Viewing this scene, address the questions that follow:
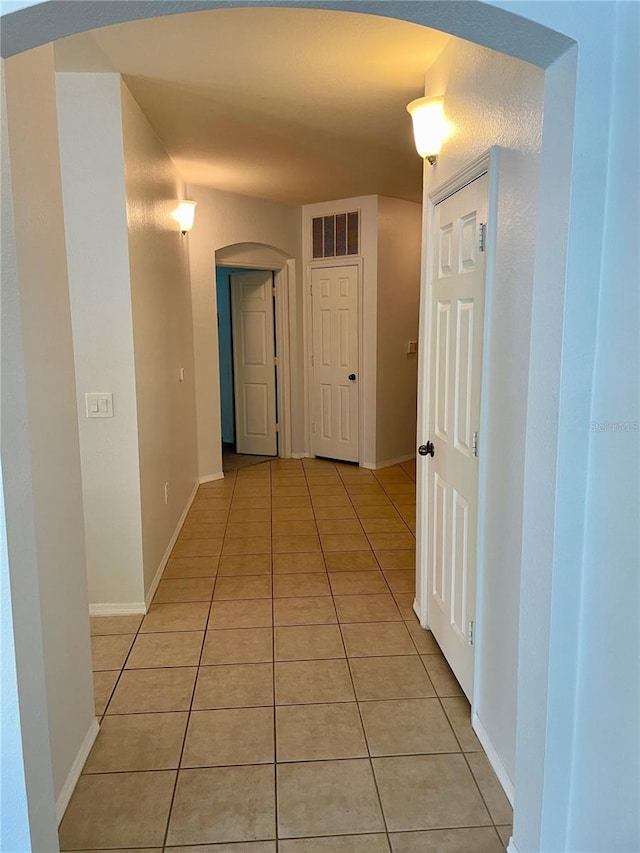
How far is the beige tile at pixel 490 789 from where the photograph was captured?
1923 millimetres

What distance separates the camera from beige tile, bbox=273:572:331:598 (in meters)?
3.52

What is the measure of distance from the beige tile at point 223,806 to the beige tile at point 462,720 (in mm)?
683

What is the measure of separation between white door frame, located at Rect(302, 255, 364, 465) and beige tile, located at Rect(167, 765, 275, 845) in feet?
14.4

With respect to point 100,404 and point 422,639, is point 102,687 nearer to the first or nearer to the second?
point 100,404

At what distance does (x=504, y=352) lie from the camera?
1980mm

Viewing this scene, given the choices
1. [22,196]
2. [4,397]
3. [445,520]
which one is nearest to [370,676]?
[445,520]

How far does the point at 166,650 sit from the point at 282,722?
0.78 meters

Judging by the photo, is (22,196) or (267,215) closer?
(22,196)

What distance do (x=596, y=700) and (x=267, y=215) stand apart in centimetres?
539

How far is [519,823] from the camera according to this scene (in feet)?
5.53

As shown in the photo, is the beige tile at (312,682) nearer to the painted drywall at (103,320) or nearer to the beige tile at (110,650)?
the beige tile at (110,650)

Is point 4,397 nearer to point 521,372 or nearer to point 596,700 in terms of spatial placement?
point 521,372

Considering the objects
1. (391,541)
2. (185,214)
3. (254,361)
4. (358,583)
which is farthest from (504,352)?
(254,361)

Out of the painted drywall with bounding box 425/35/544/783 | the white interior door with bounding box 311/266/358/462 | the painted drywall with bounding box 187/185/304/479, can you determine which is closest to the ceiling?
the painted drywall with bounding box 425/35/544/783
